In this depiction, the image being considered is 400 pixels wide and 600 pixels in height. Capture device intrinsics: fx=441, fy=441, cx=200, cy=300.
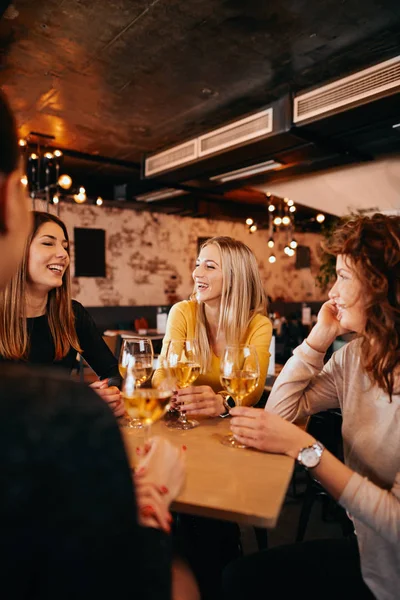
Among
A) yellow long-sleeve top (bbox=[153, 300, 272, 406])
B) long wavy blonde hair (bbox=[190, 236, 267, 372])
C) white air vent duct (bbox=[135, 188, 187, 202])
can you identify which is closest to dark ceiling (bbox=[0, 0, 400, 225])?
long wavy blonde hair (bbox=[190, 236, 267, 372])

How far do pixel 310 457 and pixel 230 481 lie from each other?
26 cm

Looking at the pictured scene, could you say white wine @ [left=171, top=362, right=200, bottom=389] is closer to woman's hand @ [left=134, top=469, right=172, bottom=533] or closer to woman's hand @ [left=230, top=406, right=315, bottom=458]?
woman's hand @ [left=230, top=406, right=315, bottom=458]

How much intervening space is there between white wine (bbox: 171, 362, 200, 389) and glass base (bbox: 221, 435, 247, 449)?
0.26m

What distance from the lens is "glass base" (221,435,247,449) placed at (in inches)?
53.0

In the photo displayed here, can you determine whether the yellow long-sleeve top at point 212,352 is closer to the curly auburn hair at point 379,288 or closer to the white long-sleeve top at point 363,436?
the white long-sleeve top at point 363,436

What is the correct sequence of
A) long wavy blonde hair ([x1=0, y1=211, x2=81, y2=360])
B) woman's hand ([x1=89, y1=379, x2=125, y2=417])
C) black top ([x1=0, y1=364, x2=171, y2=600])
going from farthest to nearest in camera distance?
long wavy blonde hair ([x1=0, y1=211, x2=81, y2=360]) → woman's hand ([x1=89, y1=379, x2=125, y2=417]) → black top ([x1=0, y1=364, x2=171, y2=600])

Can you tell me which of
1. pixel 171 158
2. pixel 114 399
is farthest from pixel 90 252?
pixel 114 399

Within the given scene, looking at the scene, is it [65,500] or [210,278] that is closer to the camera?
[65,500]

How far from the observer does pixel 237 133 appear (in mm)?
4938

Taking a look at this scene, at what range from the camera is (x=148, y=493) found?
853 mm

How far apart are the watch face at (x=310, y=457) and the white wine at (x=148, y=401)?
41cm

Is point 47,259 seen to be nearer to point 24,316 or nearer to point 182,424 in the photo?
point 24,316

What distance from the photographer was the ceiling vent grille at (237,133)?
4.60 meters

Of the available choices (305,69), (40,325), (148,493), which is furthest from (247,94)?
(148,493)
